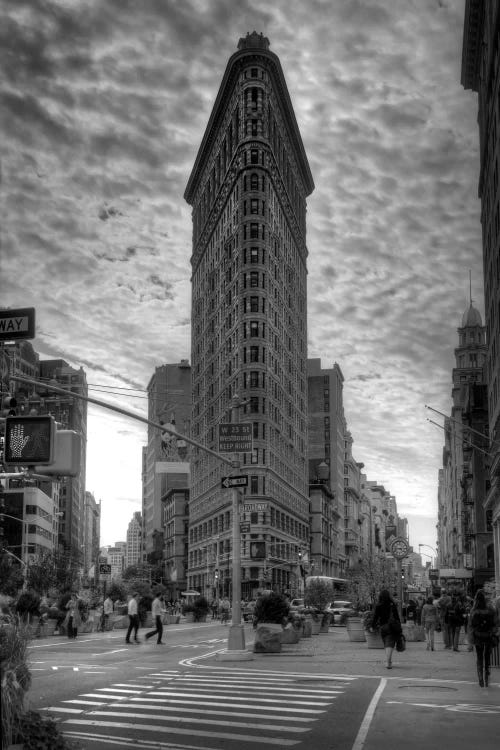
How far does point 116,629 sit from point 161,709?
3885 centimetres

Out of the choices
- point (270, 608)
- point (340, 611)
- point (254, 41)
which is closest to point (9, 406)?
point (270, 608)

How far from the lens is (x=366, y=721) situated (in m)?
13.4

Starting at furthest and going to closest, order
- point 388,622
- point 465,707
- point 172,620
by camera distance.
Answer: point 172,620
point 388,622
point 465,707

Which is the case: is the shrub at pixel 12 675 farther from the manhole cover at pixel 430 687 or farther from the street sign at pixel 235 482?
the street sign at pixel 235 482

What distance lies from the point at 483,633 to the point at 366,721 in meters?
6.19

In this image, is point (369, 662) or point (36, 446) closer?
point (36, 446)

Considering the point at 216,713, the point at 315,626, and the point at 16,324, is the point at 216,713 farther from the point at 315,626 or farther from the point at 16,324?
the point at 315,626

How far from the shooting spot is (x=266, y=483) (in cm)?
10681

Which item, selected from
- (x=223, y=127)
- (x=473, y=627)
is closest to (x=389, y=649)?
(x=473, y=627)

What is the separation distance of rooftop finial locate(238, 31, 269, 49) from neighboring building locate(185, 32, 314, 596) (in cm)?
20

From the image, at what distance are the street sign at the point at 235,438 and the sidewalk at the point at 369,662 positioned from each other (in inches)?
254

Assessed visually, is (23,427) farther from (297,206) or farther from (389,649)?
(297,206)

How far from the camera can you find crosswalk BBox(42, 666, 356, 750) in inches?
468

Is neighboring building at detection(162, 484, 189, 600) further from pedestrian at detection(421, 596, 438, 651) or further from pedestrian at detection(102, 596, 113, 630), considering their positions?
pedestrian at detection(421, 596, 438, 651)
